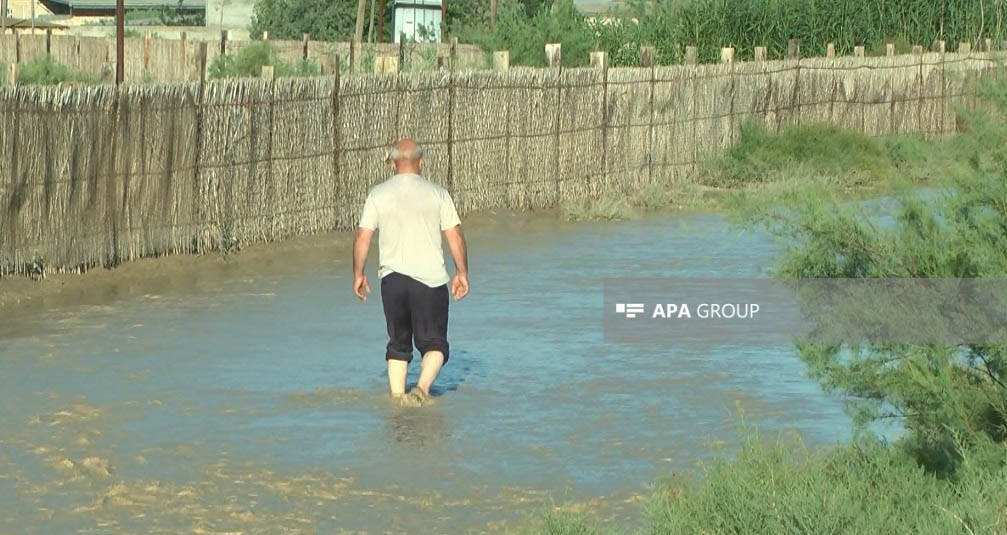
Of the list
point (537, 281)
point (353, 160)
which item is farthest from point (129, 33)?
point (537, 281)

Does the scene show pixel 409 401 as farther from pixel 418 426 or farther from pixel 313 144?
pixel 313 144

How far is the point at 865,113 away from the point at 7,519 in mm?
20625

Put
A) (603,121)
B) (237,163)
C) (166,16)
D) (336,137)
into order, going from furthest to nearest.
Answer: (166,16) < (603,121) < (336,137) < (237,163)

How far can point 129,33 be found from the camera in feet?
143

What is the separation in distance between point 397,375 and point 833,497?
4273 mm

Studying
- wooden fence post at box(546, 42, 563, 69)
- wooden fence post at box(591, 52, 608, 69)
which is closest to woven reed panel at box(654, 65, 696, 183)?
wooden fence post at box(591, 52, 608, 69)

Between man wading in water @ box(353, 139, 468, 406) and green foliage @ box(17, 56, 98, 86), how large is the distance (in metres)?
13.6

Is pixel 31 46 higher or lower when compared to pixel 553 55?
lower

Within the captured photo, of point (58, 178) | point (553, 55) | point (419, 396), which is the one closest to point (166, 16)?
point (553, 55)

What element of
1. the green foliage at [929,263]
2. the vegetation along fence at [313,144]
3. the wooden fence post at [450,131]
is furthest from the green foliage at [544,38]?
the green foliage at [929,263]

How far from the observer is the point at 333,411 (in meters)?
9.58

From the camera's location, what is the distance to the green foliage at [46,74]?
23.0 metres

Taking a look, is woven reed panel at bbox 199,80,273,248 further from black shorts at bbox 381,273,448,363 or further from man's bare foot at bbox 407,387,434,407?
man's bare foot at bbox 407,387,434,407

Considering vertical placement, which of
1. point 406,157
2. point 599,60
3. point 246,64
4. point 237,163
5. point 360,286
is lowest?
point 360,286
